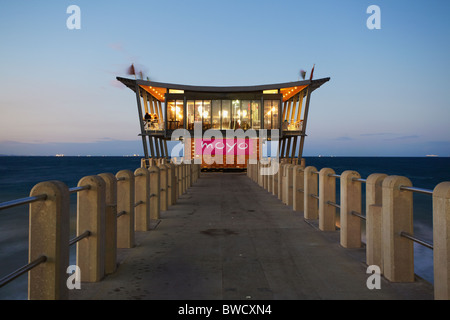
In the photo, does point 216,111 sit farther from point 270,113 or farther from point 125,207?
point 125,207

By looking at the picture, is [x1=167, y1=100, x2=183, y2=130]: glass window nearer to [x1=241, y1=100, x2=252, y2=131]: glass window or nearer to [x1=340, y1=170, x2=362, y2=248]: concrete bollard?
[x1=241, y1=100, x2=252, y2=131]: glass window

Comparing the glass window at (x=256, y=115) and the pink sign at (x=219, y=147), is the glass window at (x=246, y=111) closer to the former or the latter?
the glass window at (x=256, y=115)

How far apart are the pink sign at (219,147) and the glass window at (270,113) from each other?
4.67m

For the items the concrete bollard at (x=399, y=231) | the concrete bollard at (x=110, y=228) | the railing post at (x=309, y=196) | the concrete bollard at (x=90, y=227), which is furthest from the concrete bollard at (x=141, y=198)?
the concrete bollard at (x=399, y=231)

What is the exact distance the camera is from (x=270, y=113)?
1625 inches

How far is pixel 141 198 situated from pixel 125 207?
1318 millimetres

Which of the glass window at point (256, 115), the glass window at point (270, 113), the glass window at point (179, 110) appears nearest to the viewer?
the glass window at point (270, 113)

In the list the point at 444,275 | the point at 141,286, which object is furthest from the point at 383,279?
the point at 141,286

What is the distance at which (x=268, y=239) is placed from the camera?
6.46 metres

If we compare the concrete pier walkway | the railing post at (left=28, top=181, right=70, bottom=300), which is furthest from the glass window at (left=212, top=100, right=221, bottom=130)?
the railing post at (left=28, top=181, right=70, bottom=300)

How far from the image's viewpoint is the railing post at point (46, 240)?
3.09m

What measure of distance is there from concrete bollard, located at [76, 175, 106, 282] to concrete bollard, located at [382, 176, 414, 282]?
3.61 m
